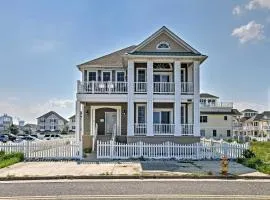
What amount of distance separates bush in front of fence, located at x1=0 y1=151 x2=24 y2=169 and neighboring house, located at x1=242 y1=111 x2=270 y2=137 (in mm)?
86198

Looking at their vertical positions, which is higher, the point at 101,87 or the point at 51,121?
the point at 101,87

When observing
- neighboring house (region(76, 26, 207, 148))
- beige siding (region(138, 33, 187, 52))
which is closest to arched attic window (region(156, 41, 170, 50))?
neighboring house (region(76, 26, 207, 148))

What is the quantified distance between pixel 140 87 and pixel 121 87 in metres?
1.47

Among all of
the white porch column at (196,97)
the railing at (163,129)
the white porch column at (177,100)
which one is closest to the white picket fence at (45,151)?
the railing at (163,129)

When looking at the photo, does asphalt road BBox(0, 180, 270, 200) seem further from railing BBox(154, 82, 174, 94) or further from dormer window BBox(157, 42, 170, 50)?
dormer window BBox(157, 42, 170, 50)

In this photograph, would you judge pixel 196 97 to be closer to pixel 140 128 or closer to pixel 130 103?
pixel 140 128

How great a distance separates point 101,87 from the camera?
2427 cm

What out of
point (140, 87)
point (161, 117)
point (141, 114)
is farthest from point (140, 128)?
point (140, 87)

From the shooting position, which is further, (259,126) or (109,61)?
(259,126)

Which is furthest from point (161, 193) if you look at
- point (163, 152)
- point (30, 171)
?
point (163, 152)

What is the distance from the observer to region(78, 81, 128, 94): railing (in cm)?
2409

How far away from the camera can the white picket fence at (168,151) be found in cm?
2025

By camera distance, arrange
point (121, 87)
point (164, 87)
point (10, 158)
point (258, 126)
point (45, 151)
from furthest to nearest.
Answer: point (258, 126), point (164, 87), point (121, 87), point (45, 151), point (10, 158)

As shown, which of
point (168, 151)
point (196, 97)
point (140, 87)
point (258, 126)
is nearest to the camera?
point (168, 151)
